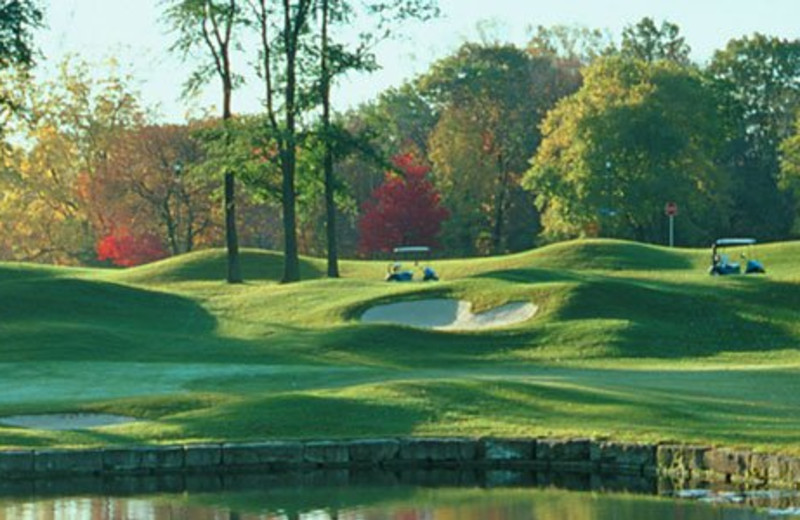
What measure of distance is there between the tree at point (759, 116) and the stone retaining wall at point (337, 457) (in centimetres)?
8201

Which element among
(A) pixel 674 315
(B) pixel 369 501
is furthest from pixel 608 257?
(B) pixel 369 501

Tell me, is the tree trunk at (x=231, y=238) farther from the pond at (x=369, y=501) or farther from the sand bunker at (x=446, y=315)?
the pond at (x=369, y=501)

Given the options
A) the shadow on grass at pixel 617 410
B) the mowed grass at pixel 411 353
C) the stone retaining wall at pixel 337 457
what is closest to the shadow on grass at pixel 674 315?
the mowed grass at pixel 411 353

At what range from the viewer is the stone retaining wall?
2520 cm

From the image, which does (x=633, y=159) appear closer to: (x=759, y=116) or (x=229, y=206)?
(x=759, y=116)

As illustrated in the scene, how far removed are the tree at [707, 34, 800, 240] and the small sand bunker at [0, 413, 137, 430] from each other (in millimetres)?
79788

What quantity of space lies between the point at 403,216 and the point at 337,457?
7516 cm

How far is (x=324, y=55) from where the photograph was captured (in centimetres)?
6181

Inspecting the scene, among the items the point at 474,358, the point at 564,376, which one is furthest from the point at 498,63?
the point at 564,376

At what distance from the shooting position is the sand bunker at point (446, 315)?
4922 centimetres

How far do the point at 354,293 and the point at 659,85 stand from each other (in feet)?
160

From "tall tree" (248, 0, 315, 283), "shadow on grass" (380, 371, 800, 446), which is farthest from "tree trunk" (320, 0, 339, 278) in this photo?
"shadow on grass" (380, 371, 800, 446)

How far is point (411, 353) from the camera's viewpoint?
4425 cm

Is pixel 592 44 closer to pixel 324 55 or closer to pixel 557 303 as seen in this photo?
pixel 324 55
